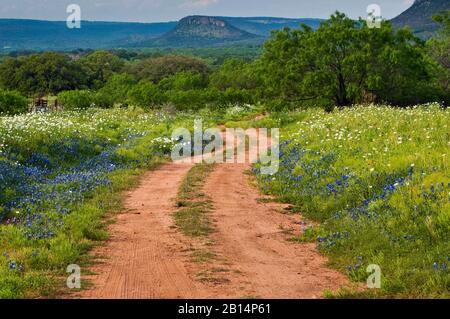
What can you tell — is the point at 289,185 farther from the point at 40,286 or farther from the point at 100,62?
the point at 100,62

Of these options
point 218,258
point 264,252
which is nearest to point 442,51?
point 264,252

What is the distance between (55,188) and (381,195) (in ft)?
22.8

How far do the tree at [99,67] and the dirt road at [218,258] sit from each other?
284 ft

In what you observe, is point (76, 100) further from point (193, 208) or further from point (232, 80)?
point (193, 208)

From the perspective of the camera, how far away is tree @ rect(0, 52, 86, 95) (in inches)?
3265

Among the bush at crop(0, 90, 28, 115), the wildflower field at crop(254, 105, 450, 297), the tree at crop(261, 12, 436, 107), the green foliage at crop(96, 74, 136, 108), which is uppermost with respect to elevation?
the tree at crop(261, 12, 436, 107)

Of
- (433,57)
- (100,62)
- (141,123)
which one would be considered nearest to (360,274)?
(141,123)

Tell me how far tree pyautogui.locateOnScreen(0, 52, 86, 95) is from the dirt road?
75879 millimetres

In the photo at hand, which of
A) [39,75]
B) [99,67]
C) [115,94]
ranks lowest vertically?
[115,94]

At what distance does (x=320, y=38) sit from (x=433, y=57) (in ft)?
82.2

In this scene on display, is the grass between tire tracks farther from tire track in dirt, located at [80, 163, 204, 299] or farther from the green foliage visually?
the green foliage

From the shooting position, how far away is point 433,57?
2031 inches

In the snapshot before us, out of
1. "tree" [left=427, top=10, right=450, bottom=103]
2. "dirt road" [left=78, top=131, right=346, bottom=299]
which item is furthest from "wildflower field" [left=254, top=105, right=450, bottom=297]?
"tree" [left=427, top=10, right=450, bottom=103]

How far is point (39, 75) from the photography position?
277 feet
